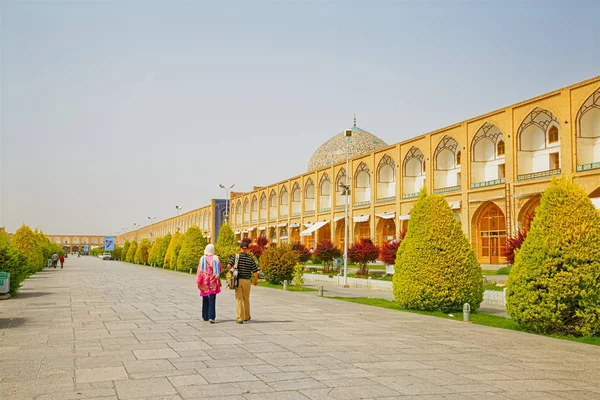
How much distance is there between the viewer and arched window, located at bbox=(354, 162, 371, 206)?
42656mm

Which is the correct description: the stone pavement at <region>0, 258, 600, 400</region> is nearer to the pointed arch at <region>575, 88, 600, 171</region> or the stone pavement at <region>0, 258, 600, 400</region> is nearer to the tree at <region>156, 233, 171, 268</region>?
the pointed arch at <region>575, 88, 600, 171</region>

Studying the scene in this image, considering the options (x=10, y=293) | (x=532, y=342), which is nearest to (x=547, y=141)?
(x=532, y=342)

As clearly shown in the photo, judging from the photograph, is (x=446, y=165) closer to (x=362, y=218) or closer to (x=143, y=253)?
(x=362, y=218)

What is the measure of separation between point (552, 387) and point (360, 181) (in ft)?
127

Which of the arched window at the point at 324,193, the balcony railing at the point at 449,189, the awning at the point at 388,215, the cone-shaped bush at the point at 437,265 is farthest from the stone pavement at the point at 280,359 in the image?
the arched window at the point at 324,193

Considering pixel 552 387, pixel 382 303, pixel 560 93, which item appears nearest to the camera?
pixel 552 387

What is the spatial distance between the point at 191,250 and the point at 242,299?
23.7 meters

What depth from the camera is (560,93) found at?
25.0 meters

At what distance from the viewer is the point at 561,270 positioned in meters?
8.24

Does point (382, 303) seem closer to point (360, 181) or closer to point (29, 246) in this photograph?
point (29, 246)

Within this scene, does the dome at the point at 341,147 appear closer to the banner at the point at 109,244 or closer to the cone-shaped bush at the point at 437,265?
the cone-shaped bush at the point at 437,265

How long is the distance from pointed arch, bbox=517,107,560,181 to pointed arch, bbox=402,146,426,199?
9.13 m

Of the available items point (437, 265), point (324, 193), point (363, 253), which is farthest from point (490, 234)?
point (437, 265)

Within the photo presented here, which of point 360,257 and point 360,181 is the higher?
point 360,181
